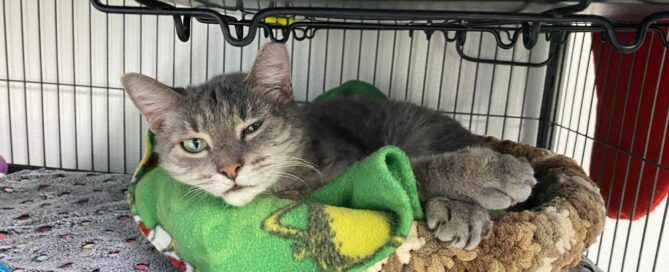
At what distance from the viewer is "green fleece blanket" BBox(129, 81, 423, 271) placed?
741 millimetres

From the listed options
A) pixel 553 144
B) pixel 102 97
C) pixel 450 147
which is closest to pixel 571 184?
pixel 450 147

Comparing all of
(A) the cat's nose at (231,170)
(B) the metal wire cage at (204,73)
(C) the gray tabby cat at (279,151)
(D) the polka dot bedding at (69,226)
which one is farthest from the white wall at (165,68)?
(A) the cat's nose at (231,170)

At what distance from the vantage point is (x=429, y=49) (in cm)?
176

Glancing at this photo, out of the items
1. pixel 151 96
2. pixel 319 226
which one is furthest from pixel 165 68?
pixel 319 226

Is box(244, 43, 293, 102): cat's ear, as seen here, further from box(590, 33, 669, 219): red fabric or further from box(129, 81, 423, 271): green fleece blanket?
box(590, 33, 669, 219): red fabric

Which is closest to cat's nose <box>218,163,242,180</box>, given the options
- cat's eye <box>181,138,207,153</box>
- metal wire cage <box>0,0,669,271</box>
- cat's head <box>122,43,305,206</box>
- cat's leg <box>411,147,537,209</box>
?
cat's head <box>122,43,305,206</box>

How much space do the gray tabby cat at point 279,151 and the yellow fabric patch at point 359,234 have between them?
0.28 feet

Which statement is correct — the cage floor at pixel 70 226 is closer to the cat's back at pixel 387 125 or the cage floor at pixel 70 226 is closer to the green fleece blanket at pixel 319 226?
the green fleece blanket at pixel 319 226

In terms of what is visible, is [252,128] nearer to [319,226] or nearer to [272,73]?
[272,73]

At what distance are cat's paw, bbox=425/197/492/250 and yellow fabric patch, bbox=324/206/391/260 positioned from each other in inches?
3.1

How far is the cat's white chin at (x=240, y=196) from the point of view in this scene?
82 cm

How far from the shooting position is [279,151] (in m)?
0.92

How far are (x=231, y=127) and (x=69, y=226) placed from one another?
664 millimetres

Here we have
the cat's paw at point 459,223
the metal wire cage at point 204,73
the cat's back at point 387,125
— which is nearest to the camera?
the cat's paw at point 459,223
